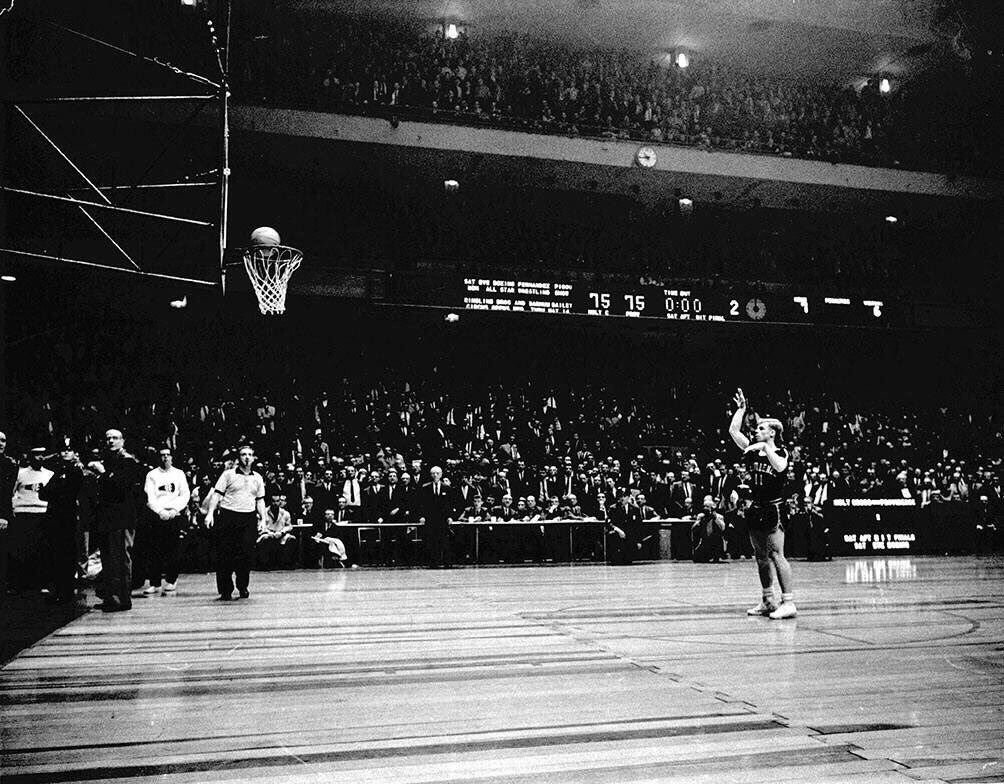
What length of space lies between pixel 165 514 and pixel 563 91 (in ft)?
51.1

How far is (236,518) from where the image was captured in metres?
9.20

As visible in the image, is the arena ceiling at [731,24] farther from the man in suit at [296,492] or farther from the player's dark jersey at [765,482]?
the player's dark jersey at [765,482]

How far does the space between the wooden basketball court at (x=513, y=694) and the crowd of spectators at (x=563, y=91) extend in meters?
13.8

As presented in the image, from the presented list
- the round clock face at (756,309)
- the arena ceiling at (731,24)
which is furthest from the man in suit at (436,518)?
the arena ceiling at (731,24)

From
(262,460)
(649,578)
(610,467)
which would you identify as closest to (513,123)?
(610,467)

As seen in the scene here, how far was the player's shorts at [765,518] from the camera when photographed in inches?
296

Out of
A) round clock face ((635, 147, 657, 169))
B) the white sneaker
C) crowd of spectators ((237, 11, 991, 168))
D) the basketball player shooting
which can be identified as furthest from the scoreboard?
the white sneaker

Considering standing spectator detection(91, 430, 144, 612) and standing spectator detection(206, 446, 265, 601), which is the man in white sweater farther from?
standing spectator detection(91, 430, 144, 612)

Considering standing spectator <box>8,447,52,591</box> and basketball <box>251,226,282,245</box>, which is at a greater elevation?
basketball <box>251,226,282,245</box>

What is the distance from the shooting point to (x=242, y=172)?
2008 centimetres

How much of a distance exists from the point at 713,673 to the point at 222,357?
17.0m

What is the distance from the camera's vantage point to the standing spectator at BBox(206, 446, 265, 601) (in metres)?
9.21

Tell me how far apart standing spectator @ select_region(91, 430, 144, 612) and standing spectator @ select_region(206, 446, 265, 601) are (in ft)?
3.18

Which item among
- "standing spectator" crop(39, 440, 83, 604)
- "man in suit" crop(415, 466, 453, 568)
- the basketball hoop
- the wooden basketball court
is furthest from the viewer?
"man in suit" crop(415, 466, 453, 568)
